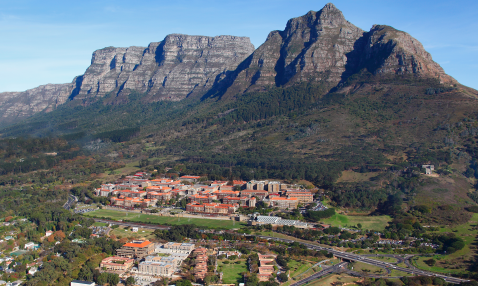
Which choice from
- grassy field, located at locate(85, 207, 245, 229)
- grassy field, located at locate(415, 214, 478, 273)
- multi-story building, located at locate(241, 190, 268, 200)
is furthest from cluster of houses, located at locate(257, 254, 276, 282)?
multi-story building, located at locate(241, 190, 268, 200)

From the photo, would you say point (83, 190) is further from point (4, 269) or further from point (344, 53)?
point (344, 53)

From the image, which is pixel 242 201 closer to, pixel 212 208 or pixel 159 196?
pixel 212 208

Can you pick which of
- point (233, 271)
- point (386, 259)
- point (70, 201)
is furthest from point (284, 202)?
point (70, 201)

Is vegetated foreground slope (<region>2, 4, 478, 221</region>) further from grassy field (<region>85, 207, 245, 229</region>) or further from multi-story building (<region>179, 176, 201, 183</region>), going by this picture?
grassy field (<region>85, 207, 245, 229</region>)

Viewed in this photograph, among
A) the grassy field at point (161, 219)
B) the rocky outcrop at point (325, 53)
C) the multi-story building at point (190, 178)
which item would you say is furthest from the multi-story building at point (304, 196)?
the rocky outcrop at point (325, 53)

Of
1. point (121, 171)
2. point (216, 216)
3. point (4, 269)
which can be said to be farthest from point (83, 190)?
point (4, 269)
